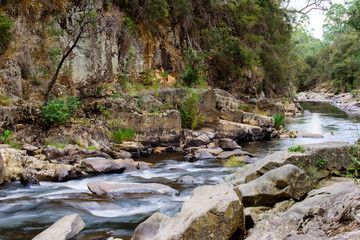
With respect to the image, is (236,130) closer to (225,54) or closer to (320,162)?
(225,54)

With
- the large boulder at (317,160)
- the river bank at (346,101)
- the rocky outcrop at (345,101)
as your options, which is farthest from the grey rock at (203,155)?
the rocky outcrop at (345,101)

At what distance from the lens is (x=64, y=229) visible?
3.90m

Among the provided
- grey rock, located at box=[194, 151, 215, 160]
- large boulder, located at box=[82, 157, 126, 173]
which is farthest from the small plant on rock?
large boulder, located at box=[82, 157, 126, 173]

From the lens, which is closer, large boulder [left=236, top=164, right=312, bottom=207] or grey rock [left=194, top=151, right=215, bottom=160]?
large boulder [left=236, top=164, right=312, bottom=207]

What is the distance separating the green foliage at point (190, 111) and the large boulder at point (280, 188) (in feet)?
24.4

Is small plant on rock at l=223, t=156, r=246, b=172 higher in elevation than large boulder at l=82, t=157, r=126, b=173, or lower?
lower

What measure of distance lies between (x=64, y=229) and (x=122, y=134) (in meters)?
5.97

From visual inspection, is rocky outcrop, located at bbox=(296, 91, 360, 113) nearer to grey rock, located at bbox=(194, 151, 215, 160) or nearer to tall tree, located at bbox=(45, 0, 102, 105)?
grey rock, located at bbox=(194, 151, 215, 160)

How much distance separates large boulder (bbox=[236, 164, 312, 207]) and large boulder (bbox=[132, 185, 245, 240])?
32.2 inches

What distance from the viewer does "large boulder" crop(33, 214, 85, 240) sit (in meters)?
3.69

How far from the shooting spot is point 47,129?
28.8 feet

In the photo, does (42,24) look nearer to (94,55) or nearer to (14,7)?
(14,7)

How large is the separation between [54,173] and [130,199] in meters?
2.22

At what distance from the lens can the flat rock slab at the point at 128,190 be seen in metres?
5.58
